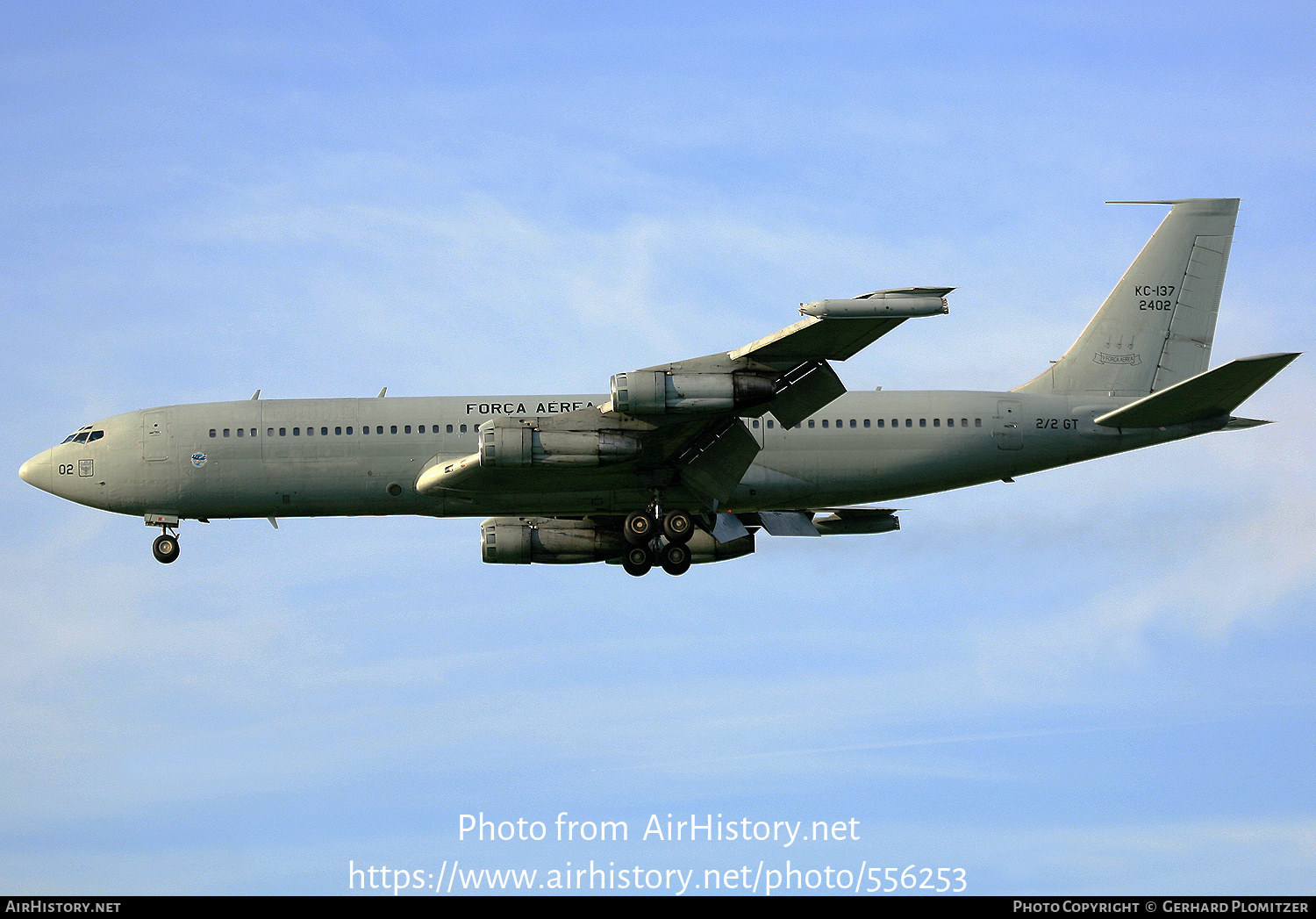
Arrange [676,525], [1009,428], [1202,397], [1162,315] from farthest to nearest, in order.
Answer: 1. [1162,315]
2. [1009,428]
3. [676,525]
4. [1202,397]

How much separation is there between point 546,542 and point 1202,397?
18622mm

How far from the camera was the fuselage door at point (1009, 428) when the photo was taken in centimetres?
3903

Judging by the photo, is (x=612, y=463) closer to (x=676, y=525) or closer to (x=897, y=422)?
(x=676, y=525)

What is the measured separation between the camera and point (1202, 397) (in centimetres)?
3697

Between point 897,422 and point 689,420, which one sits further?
point 897,422

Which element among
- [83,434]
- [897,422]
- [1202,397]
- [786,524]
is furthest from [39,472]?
[1202,397]

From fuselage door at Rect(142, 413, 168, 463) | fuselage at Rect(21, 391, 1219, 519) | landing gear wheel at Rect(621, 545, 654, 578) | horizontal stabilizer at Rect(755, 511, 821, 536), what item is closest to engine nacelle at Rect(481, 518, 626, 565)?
landing gear wheel at Rect(621, 545, 654, 578)

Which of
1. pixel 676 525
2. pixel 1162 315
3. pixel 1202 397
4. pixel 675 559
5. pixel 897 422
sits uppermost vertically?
pixel 1162 315

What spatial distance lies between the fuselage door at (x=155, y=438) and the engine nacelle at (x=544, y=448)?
34.0 feet

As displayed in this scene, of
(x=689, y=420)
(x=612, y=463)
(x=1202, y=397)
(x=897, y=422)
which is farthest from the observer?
(x=897, y=422)

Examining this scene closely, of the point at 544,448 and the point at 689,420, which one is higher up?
the point at 689,420

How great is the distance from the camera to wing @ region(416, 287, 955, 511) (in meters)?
31.0

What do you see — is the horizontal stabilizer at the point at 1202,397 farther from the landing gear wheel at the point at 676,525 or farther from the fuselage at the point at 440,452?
the landing gear wheel at the point at 676,525
